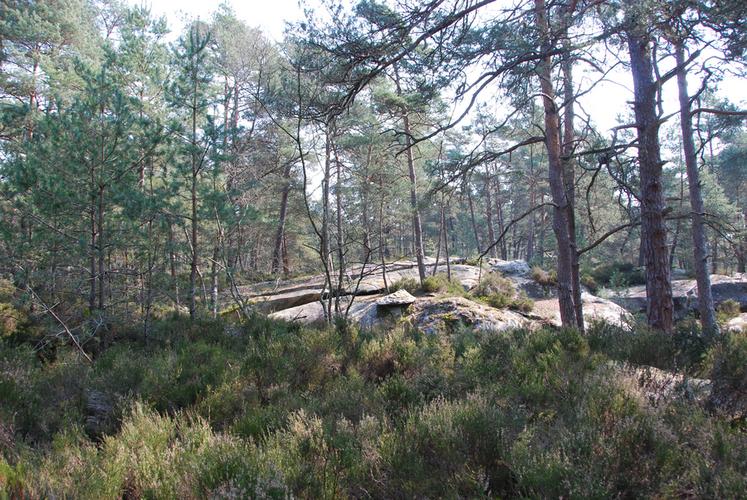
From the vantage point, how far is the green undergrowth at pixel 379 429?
223 cm

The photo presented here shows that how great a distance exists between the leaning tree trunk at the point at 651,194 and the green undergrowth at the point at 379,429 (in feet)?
3.41

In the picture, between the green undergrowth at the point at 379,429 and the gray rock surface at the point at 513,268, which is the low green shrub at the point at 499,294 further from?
the green undergrowth at the point at 379,429

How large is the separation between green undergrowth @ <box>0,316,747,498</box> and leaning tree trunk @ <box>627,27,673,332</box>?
3.41 ft

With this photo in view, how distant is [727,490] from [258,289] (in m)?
16.4

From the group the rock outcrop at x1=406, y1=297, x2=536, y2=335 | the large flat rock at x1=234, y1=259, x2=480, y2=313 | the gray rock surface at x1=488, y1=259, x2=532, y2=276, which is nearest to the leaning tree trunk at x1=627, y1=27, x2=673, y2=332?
the rock outcrop at x1=406, y1=297, x2=536, y2=335

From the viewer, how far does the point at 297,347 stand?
5680 millimetres

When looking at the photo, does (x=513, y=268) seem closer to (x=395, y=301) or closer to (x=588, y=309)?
(x=588, y=309)

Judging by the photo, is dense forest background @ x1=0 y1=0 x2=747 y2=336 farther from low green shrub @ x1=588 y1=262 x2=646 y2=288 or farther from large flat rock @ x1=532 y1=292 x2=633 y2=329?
low green shrub @ x1=588 y1=262 x2=646 y2=288

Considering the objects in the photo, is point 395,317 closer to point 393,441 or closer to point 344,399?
point 344,399

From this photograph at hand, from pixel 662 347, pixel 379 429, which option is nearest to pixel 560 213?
pixel 662 347

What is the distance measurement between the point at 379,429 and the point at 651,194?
5075 millimetres

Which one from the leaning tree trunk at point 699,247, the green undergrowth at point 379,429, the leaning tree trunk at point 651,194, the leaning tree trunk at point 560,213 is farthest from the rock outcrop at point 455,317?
the green undergrowth at point 379,429

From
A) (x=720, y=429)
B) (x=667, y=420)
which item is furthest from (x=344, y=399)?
(x=720, y=429)

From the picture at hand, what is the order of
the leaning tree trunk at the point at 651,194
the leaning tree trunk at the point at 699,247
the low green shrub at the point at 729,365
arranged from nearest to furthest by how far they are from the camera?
1. the low green shrub at the point at 729,365
2. the leaning tree trunk at the point at 651,194
3. the leaning tree trunk at the point at 699,247
